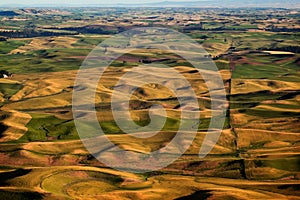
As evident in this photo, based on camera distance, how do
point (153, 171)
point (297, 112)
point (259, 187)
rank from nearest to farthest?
point (259, 187) < point (153, 171) < point (297, 112)

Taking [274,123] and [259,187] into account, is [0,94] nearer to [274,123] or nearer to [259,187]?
[274,123]

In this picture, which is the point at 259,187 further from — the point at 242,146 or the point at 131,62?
the point at 131,62

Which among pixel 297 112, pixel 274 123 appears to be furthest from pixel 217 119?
pixel 297 112

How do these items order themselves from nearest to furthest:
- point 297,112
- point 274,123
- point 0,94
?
point 274,123 → point 297,112 → point 0,94

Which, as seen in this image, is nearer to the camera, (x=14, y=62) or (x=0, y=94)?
(x=0, y=94)

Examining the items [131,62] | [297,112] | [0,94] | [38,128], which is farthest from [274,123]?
[131,62]

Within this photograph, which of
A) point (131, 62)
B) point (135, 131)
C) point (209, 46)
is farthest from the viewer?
point (209, 46)

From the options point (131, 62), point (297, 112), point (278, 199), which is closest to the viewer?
point (278, 199)

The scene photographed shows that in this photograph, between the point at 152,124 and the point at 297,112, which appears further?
the point at 297,112
